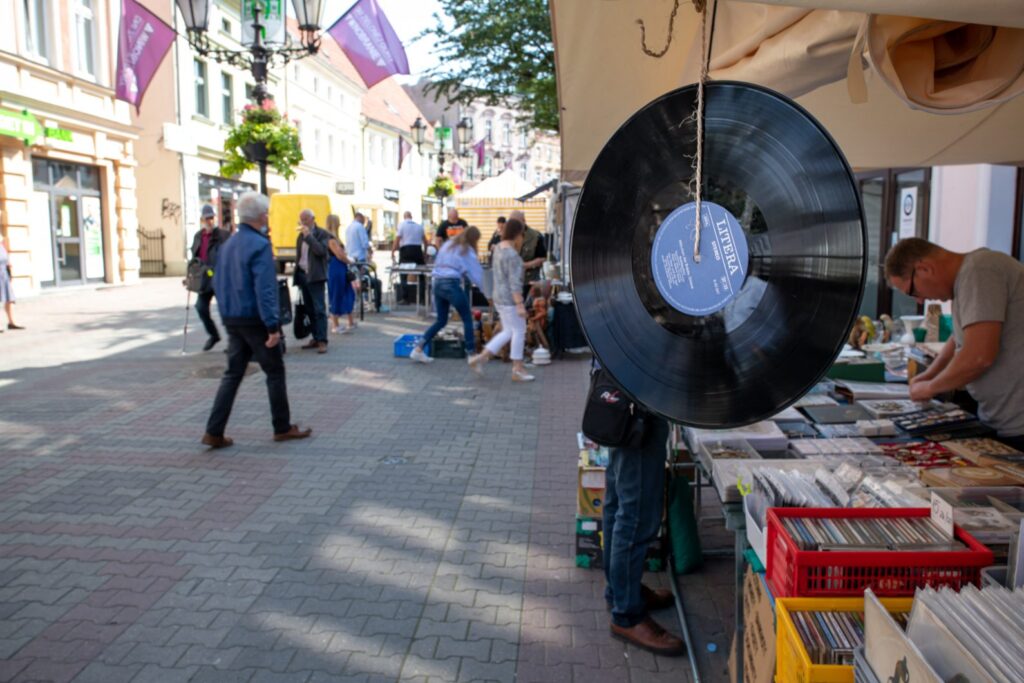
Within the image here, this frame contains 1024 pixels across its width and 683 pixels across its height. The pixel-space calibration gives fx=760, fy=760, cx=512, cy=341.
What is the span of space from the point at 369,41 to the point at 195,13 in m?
2.25

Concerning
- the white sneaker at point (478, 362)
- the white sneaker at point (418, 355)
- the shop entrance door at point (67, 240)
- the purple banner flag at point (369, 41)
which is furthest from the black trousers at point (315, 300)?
the shop entrance door at point (67, 240)

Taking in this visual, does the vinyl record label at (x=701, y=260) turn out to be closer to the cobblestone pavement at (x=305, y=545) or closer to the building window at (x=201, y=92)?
the cobblestone pavement at (x=305, y=545)

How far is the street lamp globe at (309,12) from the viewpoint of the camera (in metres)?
9.43

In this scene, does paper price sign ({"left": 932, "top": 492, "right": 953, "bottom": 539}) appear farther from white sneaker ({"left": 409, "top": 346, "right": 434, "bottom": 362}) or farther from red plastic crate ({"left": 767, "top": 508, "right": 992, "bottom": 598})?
white sneaker ({"left": 409, "top": 346, "right": 434, "bottom": 362})

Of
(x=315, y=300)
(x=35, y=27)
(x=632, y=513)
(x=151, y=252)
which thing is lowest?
(x=632, y=513)

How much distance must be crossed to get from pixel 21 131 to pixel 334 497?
16.3 metres

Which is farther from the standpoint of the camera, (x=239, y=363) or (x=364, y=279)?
(x=364, y=279)

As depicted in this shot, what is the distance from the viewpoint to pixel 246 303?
20.2 ft

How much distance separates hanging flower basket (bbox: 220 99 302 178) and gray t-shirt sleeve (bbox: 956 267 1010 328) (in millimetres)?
9437

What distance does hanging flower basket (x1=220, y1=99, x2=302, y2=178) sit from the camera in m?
10.9

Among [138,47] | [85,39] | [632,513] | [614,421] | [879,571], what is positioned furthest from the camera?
[85,39]

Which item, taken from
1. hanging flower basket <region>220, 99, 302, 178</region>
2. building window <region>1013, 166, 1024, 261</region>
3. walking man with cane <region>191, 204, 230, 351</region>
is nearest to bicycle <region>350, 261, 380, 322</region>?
hanging flower basket <region>220, 99, 302, 178</region>

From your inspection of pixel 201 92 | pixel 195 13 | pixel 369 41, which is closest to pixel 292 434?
pixel 195 13

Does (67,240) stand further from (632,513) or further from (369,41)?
(632,513)
